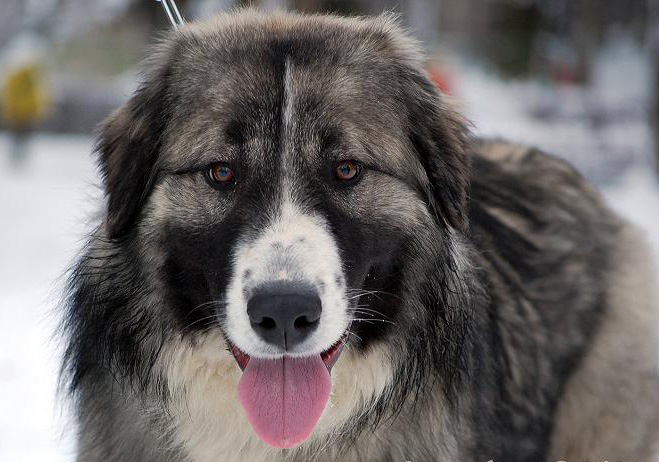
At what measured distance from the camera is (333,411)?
120 inches

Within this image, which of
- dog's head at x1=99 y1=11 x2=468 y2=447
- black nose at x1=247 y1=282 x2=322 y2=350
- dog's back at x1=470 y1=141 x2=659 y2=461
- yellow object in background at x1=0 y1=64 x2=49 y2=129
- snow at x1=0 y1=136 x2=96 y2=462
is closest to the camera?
black nose at x1=247 y1=282 x2=322 y2=350

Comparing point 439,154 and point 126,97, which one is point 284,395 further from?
point 126,97

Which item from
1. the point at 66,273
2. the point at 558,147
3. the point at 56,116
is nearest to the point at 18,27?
the point at 56,116

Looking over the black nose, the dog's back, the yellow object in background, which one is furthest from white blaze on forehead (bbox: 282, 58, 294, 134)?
the yellow object in background

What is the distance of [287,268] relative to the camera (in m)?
2.53

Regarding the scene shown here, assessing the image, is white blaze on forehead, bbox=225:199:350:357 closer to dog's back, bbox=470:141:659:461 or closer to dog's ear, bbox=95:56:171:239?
dog's ear, bbox=95:56:171:239

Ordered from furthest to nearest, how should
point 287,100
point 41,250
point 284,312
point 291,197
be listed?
point 41,250, point 287,100, point 291,197, point 284,312

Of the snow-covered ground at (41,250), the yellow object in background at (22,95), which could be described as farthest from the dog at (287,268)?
the yellow object in background at (22,95)

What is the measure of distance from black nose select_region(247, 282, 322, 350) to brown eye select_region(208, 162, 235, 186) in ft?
1.59

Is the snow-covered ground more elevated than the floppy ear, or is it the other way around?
the floppy ear

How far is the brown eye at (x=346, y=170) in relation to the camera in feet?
9.44

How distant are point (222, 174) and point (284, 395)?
2.39 feet

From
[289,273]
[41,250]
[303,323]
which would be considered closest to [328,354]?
[303,323]

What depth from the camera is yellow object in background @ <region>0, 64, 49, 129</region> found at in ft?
49.1
